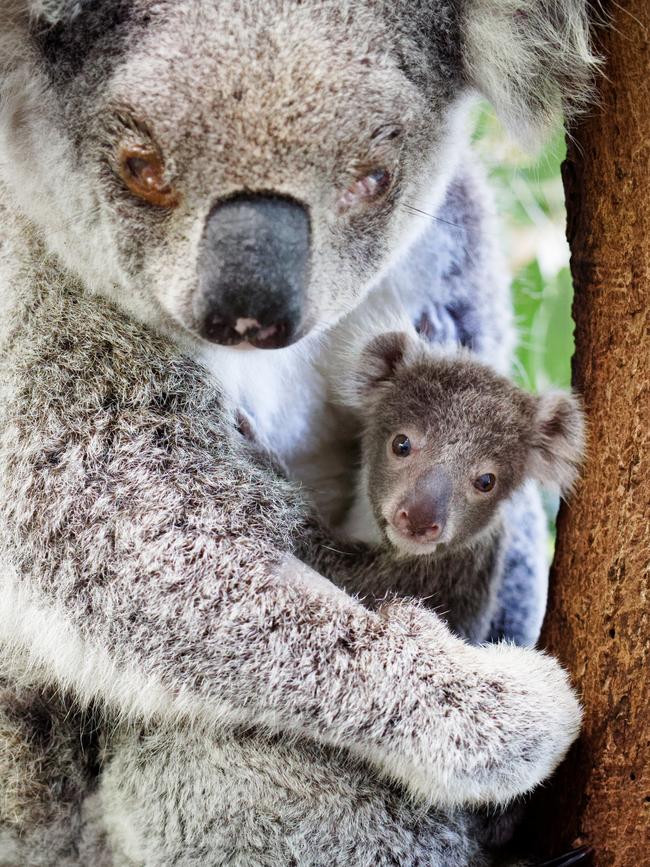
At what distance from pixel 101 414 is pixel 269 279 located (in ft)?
2.26

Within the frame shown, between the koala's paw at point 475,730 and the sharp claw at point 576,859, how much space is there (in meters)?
0.17

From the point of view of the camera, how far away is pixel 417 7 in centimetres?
233

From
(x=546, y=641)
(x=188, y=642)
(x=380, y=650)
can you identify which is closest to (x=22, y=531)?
(x=188, y=642)

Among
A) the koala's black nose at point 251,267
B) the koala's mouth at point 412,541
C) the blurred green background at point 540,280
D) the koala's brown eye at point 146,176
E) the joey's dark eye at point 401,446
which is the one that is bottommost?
the blurred green background at point 540,280

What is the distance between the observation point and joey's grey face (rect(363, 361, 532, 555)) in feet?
8.95

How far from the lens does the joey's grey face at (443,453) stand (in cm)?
273

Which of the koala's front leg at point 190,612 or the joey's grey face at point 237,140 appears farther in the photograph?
the koala's front leg at point 190,612

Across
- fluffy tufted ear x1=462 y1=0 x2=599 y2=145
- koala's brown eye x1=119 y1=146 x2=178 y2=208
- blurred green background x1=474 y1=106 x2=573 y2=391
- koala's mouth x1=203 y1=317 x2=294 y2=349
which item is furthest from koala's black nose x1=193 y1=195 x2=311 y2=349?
blurred green background x1=474 y1=106 x2=573 y2=391

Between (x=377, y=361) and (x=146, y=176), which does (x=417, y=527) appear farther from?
(x=146, y=176)

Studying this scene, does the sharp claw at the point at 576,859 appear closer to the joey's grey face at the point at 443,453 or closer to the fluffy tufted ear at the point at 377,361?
the joey's grey face at the point at 443,453

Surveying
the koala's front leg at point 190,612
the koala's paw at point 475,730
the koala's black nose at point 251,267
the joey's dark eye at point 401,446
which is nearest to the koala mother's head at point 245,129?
the koala's black nose at point 251,267

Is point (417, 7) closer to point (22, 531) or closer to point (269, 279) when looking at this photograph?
point (269, 279)

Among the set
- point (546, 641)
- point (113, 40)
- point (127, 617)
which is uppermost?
point (113, 40)

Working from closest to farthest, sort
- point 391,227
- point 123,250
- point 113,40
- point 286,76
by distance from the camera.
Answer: point 286,76, point 113,40, point 123,250, point 391,227
